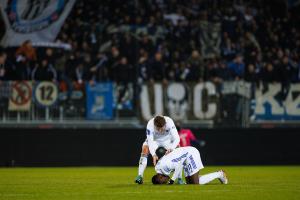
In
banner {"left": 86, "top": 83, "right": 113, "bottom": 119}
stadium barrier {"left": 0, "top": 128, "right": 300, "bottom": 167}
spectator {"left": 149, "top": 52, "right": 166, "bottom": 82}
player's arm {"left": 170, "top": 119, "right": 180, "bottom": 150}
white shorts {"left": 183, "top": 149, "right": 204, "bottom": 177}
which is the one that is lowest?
stadium barrier {"left": 0, "top": 128, "right": 300, "bottom": 167}

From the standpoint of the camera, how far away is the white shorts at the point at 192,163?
53.7 ft

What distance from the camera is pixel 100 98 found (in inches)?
1008

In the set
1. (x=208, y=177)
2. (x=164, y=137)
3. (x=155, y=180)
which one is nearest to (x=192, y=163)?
Result: (x=208, y=177)

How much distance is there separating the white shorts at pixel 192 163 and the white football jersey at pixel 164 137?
58 centimetres

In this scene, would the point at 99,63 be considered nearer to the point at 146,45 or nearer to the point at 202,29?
the point at 146,45

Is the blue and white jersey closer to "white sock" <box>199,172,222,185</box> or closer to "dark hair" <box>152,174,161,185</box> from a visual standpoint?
"dark hair" <box>152,174,161,185</box>

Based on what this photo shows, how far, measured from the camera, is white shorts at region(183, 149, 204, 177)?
16.4 m

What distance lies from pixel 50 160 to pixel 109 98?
3.56 metres

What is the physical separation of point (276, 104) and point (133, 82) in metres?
4.88

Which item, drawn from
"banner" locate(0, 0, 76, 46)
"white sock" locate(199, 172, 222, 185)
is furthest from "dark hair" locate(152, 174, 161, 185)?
"banner" locate(0, 0, 76, 46)

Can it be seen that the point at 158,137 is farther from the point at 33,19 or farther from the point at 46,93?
the point at 33,19

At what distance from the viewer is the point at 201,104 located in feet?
85.2

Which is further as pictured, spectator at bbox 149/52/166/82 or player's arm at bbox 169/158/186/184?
spectator at bbox 149/52/166/82

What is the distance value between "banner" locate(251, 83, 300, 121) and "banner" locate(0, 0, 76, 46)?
7.75 m
